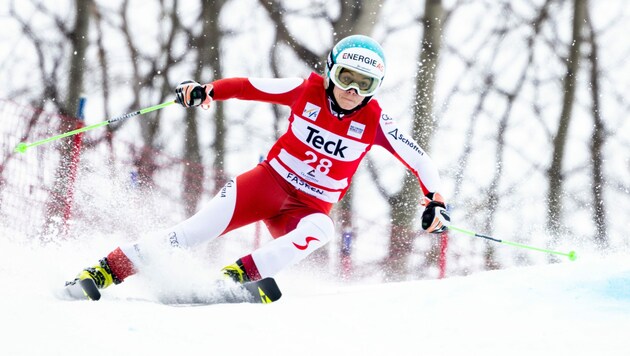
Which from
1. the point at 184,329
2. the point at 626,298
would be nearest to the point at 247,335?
the point at 184,329

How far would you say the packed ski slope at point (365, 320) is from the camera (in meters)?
2.52

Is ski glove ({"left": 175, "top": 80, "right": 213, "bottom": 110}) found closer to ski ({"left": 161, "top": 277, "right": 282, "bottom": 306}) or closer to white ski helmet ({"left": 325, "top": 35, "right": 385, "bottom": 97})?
white ski helmet ({"left": 325, "top": 35, "right": 385, "bottom": 97})

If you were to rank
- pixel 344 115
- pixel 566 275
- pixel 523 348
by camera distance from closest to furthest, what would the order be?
pixel 523 348, pixel 566 275, pixel 344 115

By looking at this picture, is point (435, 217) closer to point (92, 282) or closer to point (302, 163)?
point (302, 163)

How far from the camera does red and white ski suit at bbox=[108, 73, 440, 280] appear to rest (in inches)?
165

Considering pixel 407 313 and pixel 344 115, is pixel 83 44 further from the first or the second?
pixel 407 313

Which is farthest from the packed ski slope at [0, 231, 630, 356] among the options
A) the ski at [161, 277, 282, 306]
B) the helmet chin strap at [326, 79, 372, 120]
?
the helmet chin strap at [326, 79, 372, 120]

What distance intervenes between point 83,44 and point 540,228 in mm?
8299

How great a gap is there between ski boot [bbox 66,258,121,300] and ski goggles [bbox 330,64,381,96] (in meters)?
1.48

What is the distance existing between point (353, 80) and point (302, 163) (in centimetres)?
53

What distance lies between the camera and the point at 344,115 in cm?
420

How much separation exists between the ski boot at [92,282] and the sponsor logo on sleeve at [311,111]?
1270mm

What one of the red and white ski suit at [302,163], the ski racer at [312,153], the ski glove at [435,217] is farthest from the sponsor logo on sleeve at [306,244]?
the ski glove at [435,217]

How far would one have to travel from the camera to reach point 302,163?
429 centimetres
